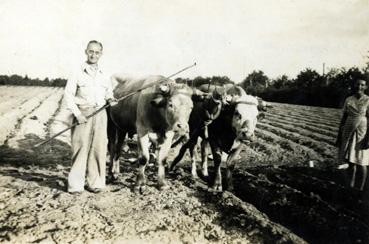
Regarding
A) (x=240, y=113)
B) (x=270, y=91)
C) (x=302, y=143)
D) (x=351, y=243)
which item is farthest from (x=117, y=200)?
(x=270, y=91)

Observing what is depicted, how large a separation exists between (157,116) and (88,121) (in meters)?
1.06

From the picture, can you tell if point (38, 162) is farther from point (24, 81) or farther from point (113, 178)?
point (24, 81)

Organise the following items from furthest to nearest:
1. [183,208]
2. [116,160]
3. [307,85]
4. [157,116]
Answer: [307,85]
[116,160]
[157,116]
[183,208]

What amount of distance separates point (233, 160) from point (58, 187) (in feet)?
8.94

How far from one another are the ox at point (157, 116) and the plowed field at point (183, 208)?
1.51 ft

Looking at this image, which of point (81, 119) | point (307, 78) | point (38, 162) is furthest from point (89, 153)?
point (307, 78)

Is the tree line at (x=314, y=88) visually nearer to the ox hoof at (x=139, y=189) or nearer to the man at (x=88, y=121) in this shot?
the ox hoof at (x=139, y=189)

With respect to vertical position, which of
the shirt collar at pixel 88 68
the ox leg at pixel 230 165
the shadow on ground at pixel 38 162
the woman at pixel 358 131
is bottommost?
the shadow on ground at pixel 38 162

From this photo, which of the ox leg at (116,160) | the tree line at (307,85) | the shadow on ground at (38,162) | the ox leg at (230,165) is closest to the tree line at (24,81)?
the tree line at (307,85)

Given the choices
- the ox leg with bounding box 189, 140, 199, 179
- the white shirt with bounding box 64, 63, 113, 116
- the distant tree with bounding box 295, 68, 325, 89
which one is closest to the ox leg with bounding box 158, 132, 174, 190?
the white shirt with bounding box 64, 63, 113, 116

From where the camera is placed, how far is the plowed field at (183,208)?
169 inches

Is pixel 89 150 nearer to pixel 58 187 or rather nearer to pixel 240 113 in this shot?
pixel 58 187

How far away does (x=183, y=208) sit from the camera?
5.16 m

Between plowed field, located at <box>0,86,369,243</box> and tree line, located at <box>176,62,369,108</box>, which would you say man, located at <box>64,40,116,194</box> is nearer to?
plowed field, located at <box>0,86,369,243</box>
